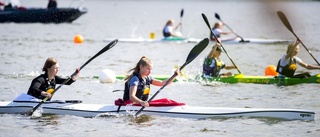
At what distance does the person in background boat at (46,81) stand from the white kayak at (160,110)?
130 millimetres

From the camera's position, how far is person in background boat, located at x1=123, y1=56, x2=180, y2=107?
37.7 ft

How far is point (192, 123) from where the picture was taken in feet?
37.3

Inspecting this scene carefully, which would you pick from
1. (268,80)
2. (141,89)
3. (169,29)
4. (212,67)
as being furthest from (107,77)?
(169,29)

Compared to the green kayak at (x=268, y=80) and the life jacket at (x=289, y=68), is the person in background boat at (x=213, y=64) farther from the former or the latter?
the life jacket at (x=289, y=68)

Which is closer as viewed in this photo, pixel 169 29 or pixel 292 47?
pixel 292 47

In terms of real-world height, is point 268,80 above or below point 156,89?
above

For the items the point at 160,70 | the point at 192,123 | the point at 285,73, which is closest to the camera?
the point at 192,123

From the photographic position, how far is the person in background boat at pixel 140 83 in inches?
452

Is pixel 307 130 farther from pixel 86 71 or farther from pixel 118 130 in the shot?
pixel 86 71

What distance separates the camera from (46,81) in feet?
39.1

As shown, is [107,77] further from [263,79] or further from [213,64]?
[263,79]

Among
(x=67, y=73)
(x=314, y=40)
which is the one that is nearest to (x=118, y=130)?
(x=67, y=73)

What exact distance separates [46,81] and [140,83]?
60.2 inches

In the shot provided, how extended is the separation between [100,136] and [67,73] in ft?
28.0
